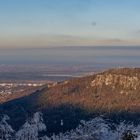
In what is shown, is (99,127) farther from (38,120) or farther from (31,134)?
(38,120)

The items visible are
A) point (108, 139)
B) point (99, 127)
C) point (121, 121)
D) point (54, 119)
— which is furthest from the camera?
point (54, 119)

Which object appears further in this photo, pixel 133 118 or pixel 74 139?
pixel 133 118

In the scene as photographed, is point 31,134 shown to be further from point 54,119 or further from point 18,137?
point 54,119

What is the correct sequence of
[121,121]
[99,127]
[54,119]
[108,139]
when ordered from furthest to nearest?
[54,119] < [121,121] < [99,127] < [108,139]

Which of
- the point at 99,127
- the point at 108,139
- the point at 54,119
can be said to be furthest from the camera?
the point at 54,119

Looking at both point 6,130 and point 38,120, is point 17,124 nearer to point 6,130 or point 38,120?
point 38,120

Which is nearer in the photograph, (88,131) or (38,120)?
(88,131)

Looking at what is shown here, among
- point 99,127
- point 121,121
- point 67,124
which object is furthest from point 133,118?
point 99,127

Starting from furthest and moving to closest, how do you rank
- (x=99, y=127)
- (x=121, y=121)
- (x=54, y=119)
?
(x=54, y=119), (x=121, y=121), (x=99, y=127)

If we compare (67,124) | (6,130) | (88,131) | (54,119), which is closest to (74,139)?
(88,131)
